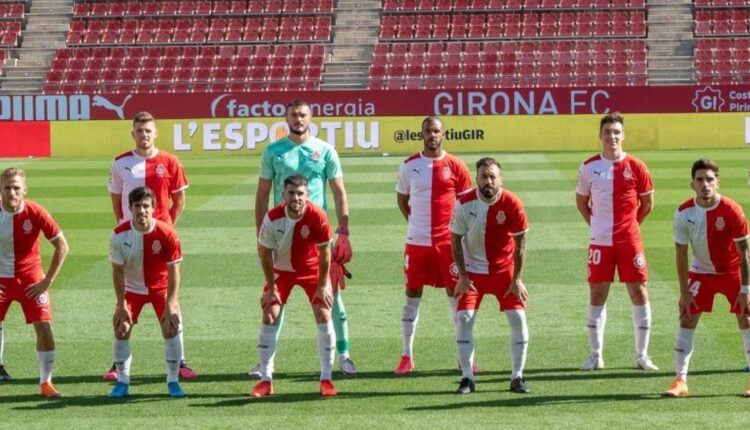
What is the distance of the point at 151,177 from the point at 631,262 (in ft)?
12.7

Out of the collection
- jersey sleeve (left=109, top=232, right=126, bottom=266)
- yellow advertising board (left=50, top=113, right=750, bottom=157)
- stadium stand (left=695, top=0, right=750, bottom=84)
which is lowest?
jersey sleeve (left=109, top=232, right=126, bottom=266)

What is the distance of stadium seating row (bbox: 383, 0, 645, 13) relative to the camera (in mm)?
46625

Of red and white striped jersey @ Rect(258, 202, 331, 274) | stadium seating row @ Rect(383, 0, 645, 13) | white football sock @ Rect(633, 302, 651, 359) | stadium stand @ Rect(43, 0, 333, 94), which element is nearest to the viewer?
red and white striped jersey @ Rect(258, 202, 331, 274)

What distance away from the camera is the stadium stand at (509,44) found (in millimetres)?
43125

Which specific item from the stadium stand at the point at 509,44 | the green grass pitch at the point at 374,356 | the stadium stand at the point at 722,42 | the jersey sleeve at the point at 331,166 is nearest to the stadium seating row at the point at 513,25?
the stadium stand at the point at 509,44

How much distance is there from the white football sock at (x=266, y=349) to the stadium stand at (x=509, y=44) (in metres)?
33.0

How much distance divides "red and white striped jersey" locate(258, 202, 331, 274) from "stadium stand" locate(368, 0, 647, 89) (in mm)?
32833

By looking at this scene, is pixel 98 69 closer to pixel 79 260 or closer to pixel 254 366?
pixel 79 260

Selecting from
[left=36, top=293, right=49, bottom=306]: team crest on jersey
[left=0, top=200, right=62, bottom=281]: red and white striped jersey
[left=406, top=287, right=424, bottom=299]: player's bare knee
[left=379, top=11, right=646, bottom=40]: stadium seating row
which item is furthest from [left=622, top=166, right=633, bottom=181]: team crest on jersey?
[left=379, top=11, right=646, bottom=40]: stadium seating row

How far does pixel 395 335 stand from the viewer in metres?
11.7

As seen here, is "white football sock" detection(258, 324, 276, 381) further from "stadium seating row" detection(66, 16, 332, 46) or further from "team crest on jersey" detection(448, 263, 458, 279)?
"stadium seating row" detection(66, 16, 332, 46)

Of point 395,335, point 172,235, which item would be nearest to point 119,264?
point 172,235

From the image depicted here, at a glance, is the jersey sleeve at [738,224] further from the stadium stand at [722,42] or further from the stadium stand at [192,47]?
the stadium stand at [192,47]

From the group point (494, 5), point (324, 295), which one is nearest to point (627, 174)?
point (324, 295)
